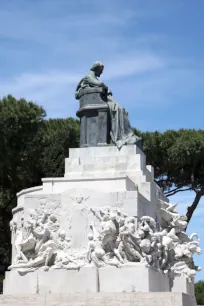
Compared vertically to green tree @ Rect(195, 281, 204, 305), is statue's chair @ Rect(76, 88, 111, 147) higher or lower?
higher

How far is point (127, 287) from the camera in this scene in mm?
16094

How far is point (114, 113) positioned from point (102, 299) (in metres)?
6.39

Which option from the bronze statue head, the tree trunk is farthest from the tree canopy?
the bronze statue head

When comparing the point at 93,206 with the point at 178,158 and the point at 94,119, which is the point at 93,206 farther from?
the point at 178,158

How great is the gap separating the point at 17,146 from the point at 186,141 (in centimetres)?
889

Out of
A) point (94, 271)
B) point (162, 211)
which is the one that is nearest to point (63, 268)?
point (94, 271)

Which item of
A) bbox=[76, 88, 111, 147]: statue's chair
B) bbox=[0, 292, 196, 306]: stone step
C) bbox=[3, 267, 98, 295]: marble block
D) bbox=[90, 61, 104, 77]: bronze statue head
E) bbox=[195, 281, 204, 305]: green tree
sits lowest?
bbox=[0, 292, 196, 306]: stone step

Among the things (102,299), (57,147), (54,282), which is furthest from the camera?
(57,147)

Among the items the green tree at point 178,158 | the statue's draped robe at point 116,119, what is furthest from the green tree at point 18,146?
the statue's draped robe at point 116,119

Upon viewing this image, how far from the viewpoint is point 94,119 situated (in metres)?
19.2

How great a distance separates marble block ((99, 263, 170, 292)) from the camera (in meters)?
16.1

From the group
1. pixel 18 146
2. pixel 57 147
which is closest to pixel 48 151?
pixel 57 147

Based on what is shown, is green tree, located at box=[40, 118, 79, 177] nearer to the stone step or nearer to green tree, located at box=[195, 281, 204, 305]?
green tree, located at box=[195, 281, 204, 305]

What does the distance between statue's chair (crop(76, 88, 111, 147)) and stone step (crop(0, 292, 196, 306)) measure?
526 cm
